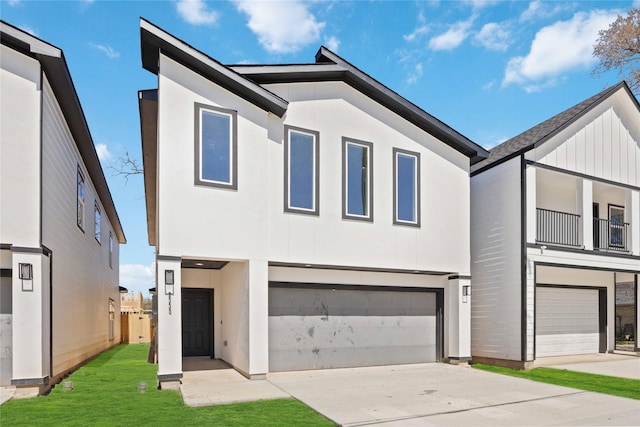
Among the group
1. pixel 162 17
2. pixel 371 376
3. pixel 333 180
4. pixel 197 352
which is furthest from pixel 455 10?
pixel 197 352

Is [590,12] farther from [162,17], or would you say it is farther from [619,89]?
[162,17]

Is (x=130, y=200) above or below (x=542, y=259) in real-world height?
above

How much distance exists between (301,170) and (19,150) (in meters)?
5.32

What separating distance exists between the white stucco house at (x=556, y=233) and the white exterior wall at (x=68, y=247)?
35.7 ft

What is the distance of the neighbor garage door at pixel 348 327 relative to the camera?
10.4 metres

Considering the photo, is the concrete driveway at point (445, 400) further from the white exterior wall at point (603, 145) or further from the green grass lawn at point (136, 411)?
the white exterior wall at point (603, 145)

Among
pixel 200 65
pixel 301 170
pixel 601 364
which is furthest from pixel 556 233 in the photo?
pixel 200 65

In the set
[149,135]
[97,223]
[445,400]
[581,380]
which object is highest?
[149,135]

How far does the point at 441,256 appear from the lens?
1188 centimetres

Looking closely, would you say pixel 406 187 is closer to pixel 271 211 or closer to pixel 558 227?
pixel 271 211

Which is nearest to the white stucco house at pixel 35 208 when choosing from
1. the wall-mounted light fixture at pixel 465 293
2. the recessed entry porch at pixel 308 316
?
the recessed entry porch at pixel 308 316

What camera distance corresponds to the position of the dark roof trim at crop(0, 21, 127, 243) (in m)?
7.77

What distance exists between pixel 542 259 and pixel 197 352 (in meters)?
9.63

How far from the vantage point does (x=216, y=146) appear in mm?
9328
